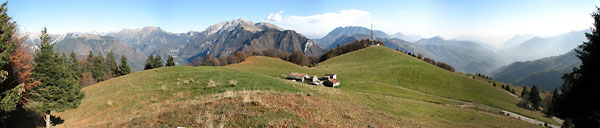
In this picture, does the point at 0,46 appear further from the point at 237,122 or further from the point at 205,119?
the point at 237,122

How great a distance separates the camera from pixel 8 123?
83.7ft

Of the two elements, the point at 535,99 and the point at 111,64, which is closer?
the point at 535,99

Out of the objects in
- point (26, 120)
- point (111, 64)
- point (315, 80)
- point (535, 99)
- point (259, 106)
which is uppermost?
point (111, 64)

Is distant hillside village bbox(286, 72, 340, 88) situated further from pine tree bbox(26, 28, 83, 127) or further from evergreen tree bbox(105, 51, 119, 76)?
evergreen tree bbox(105, 51, 119, 76)

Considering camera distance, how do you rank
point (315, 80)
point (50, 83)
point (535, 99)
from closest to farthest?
point (50, 83), point (315, 80), point (535, 99)

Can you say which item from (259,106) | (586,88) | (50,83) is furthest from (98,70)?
(586,88)

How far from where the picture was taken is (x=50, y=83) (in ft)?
80.9

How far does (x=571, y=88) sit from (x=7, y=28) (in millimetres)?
46812

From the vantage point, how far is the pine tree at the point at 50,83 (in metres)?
23.9

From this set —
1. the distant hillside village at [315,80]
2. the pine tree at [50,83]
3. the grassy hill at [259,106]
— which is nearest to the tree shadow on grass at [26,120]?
the grassy hill at [259,106]

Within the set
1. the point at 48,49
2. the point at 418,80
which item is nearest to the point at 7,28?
the point at 48,49

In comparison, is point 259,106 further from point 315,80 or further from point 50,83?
point 315,80

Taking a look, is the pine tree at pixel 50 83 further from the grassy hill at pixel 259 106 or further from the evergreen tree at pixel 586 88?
the evergreen tree at pixel 586 88

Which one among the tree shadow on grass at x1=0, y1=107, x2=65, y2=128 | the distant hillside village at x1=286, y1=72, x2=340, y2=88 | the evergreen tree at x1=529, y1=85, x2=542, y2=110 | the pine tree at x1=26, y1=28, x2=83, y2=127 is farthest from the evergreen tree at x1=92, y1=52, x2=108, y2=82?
the evergreen tree at x1=529, y1=85, x2=542, y2=110
